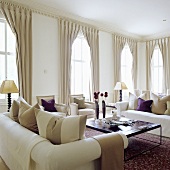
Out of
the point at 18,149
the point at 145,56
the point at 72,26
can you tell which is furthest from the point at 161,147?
the point at 145,56

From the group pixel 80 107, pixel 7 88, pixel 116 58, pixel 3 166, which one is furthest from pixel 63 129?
pixel 116 58

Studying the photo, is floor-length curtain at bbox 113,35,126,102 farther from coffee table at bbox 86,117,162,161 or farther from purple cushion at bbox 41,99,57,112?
coffee table at bbox 86,117,162,161

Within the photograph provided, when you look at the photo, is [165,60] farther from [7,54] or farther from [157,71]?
[7,54]

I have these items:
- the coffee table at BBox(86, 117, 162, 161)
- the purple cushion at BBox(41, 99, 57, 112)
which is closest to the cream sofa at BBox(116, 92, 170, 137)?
the coffee table at BBox(86, 117, 162, 161)

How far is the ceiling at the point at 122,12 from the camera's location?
17.7 ft

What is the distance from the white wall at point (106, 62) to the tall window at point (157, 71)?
2.49m

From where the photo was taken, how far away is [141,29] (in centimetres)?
820

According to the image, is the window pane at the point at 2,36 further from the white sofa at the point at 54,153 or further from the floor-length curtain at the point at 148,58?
the floor-length curtain at the point at 148,58

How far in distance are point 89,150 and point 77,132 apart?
0.71ft

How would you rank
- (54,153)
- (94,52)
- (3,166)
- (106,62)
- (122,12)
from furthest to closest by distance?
1. (106,62)
2. (94,52)
3. (122,12)
4. (3,166)
5. (54,153)

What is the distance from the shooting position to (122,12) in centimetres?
613

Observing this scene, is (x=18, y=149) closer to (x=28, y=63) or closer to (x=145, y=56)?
(x=28, y=63)

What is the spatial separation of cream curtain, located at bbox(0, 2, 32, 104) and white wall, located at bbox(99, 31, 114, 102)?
3238mm

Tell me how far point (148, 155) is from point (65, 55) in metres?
4.21
